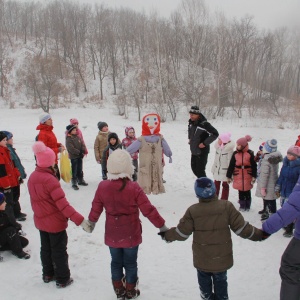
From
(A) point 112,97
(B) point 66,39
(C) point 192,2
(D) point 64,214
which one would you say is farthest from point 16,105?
(D) point 64,214

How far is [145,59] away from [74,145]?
35.0m

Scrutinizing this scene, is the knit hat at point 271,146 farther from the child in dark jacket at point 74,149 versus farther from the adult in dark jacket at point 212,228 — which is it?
the child in dark jacket at point 74,149

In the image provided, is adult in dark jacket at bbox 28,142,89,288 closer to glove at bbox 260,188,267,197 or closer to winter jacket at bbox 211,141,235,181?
glove at bbox 260,188,267,197

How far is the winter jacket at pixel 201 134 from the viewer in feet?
21.9

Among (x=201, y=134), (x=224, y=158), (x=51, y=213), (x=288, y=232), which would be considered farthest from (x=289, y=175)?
(x=51, y=213)

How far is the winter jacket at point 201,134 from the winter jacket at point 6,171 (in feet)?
12.4

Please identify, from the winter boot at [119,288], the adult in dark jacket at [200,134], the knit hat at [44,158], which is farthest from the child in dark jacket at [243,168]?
the knit hat at [44,158]

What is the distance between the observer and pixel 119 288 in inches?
142

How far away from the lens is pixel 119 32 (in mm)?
45312

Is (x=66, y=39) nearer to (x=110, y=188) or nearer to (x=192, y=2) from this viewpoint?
(x=192, y=2)

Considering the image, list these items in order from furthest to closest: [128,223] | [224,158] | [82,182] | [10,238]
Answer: [82,182], [224,158], [10,238], [128,223]

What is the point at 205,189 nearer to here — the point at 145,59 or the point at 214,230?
the point at 214,230

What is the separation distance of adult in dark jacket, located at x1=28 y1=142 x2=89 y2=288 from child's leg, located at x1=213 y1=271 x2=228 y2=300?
1531 mm

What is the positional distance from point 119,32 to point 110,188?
45.8 meters
